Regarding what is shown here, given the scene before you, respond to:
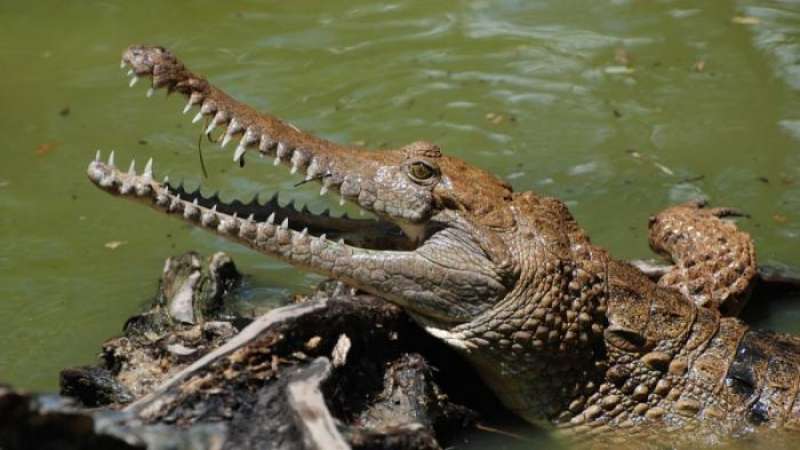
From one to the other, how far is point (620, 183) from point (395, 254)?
3.15 m

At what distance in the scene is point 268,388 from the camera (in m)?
4.01

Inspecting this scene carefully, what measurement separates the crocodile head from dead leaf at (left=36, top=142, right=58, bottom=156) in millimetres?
3633

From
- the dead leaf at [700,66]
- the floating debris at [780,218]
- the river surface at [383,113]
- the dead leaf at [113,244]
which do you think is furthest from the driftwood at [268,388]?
the dead leaf at [700,66]

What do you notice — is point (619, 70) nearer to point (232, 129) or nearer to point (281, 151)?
point (281, 151)

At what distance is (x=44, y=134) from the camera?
28.2ft

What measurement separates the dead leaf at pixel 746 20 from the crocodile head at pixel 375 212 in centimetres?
561

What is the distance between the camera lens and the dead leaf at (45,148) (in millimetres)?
8312

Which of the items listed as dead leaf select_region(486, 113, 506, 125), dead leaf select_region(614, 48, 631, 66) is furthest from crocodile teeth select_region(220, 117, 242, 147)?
dead leaf select_region(614, 48, 631, 66)

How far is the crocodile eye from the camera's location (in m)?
5.00

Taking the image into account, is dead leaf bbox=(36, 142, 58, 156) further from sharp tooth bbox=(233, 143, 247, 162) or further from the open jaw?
sharp tooth bbox=(233, 143, 247, 162)

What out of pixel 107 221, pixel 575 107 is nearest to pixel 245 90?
pixel 107 221

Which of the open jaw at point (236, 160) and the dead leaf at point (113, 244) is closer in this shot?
the open jaw at point (236, 160)

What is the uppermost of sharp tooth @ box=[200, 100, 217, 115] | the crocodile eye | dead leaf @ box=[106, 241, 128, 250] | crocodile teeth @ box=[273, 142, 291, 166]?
sharp tooth @ box=[200, 100, 217, 115]

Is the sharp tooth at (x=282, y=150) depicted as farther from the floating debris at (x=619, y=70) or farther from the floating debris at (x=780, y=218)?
the floating debris at (x=619, y=70)
